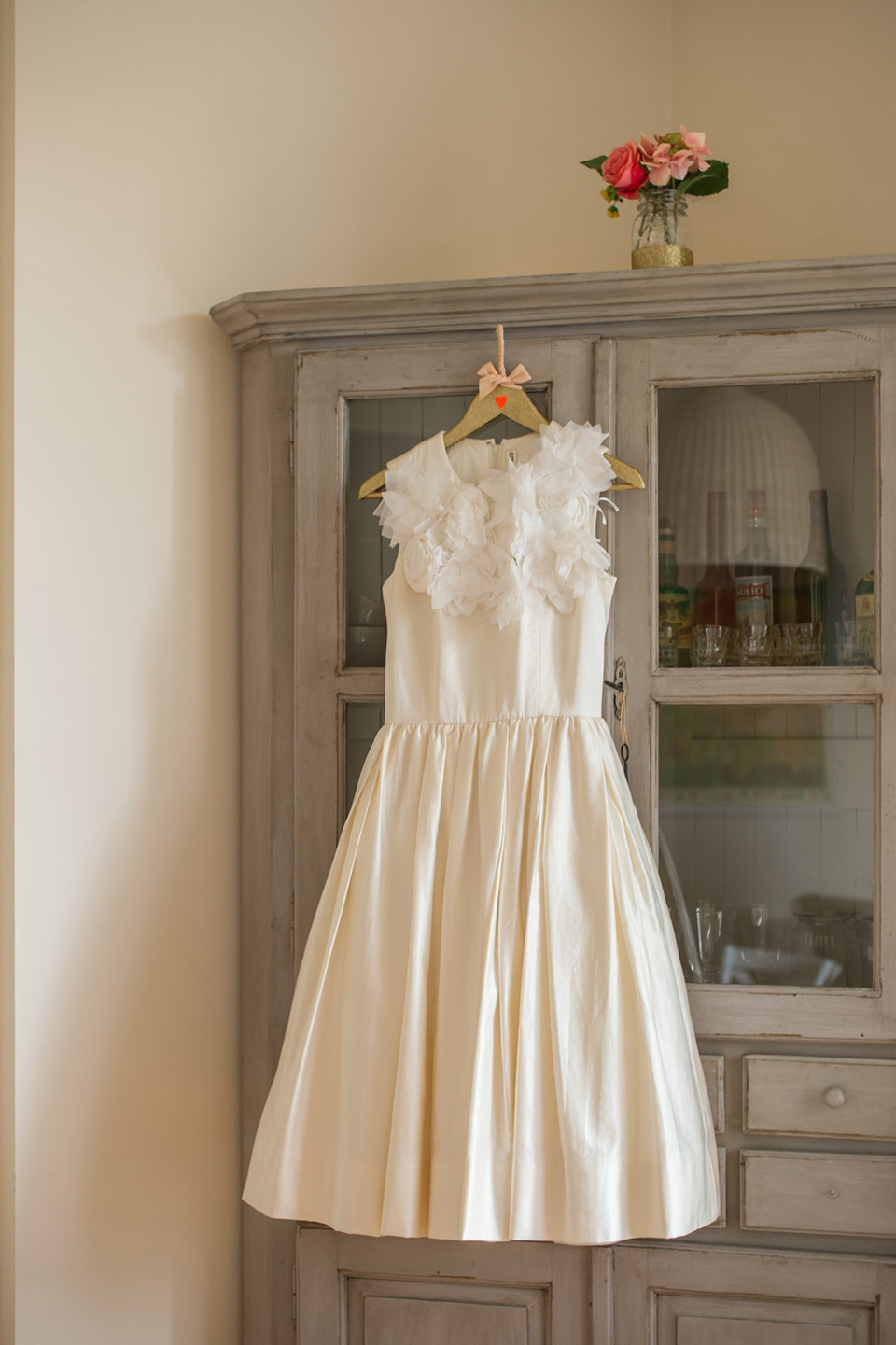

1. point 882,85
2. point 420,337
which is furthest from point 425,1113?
point 882,85

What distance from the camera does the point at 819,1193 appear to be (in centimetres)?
133

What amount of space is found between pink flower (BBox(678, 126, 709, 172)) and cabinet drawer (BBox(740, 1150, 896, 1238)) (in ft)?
4.62

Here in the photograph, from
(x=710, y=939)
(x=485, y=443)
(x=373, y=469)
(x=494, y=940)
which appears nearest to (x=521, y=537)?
(x=485, y=443)

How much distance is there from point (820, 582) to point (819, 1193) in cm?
84

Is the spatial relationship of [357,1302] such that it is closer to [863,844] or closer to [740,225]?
[863,844]

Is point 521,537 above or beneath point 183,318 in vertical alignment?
beneath

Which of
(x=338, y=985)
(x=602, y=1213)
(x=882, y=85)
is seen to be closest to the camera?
(x=602, y=1213)

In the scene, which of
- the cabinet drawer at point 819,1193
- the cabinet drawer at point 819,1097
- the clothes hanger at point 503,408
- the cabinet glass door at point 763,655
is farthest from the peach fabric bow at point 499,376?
the cabinet drawer at point 819,1193

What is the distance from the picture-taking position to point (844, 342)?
1359 mm

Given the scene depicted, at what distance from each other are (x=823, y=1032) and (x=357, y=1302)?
0.78 m

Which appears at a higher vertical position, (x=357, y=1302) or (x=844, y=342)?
(x=844, y=342)

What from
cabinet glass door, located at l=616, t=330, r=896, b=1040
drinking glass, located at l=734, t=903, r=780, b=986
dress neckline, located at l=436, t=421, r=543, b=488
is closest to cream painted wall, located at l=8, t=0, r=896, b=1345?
dress neckline, located at l=436, t=421, r=543, b=488

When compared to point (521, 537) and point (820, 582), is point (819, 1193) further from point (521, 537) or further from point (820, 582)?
point (521, 537)

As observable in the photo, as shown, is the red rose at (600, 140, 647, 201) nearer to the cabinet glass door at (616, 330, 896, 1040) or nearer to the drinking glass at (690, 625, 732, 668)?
the cabinet glass door at (616, 330, 896, 1040)
